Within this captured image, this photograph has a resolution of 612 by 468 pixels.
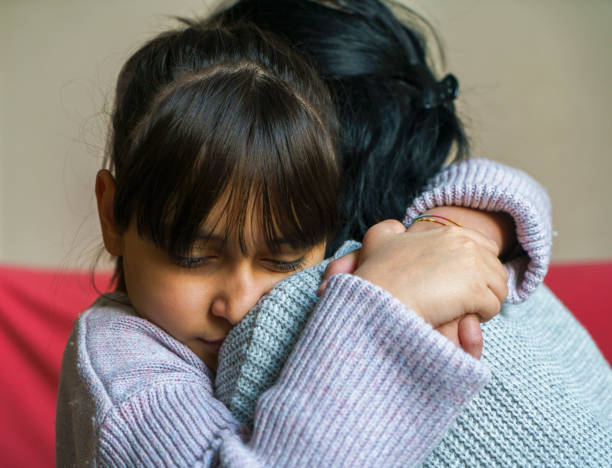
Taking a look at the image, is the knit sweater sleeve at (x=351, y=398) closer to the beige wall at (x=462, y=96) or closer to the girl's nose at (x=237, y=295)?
the girl's nose at (x=237, y=295)

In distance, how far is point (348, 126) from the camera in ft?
2.64

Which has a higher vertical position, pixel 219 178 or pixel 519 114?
pixel 219 178

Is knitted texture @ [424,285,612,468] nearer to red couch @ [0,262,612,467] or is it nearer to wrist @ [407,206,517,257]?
wrist @ [407,206,517,257]

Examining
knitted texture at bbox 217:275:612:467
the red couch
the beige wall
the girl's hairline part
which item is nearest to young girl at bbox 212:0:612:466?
knitted texture at bbox 217:275:612:467

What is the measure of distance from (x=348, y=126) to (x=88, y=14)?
1.45m

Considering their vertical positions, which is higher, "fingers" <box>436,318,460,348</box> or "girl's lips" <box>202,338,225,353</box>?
"fingers" <box>436,318,460,348</box>

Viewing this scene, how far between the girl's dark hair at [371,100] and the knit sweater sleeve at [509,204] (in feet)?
0.26

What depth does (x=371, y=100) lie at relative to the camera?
825 mm

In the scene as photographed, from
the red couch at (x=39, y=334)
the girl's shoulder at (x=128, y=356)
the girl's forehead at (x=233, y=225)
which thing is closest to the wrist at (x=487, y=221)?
the girl's forehead at (x=233, y=225)

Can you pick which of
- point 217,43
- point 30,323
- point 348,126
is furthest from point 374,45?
point 30,323

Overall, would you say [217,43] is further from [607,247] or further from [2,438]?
[607,247]

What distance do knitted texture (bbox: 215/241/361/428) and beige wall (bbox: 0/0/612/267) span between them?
1216 millimetres

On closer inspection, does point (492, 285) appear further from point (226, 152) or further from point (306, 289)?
point (226, 152)

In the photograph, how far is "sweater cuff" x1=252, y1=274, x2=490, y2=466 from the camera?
461 millimetres
